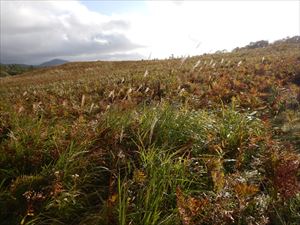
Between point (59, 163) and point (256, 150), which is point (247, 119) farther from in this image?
point (59, 163)

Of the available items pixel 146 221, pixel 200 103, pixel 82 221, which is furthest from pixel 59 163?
pixel 200 103

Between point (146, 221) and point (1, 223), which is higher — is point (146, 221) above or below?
above

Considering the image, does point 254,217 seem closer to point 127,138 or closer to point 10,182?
point 127,138

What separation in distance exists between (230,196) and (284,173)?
3.25ft

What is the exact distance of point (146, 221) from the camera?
4086 mm

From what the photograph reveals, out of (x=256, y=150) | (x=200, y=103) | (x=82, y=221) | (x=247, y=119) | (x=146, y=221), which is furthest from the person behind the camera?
(x=200, y=103)

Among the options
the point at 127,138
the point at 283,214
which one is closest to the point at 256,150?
the point at 283,214

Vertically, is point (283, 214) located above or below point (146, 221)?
below

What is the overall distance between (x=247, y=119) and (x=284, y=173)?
2328mm

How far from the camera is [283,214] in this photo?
4707 mm

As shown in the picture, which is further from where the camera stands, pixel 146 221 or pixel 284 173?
pixel 284 173

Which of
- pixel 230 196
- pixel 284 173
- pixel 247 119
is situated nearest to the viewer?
pixel 230 196

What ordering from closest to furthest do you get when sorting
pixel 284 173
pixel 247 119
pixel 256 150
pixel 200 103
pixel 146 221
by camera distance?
pixel 146 221 → pixel 284 173 → pixel 256 150 → pixel 247 119 → pixel 200 103

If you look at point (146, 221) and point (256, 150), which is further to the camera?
point (256, 150)
